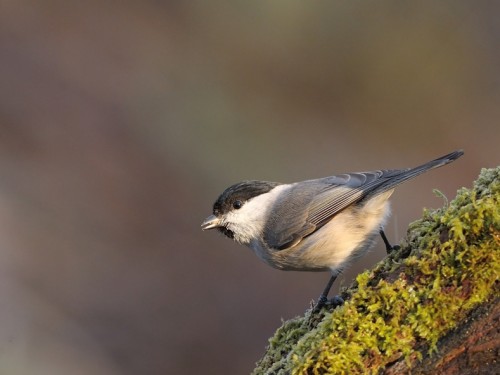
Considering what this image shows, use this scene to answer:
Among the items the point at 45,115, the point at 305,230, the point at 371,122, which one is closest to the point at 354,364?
the point at 305,230

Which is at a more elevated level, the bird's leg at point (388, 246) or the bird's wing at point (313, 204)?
the bird's wing at point (313, 204)

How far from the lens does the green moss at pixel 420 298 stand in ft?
8.80

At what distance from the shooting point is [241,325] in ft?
30.4

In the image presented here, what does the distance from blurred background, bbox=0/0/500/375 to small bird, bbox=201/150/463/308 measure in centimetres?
376

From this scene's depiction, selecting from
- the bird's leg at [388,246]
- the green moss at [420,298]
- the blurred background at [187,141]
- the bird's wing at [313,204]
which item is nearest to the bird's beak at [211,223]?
the bird's wing at [313,204]

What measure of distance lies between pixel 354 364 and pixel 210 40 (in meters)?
11.5

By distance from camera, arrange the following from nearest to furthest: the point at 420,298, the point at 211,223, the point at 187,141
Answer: the point at 420,298 < the point at 211,223 < the point at 187,141

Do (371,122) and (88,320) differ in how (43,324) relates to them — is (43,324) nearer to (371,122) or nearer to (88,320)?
(88,320)

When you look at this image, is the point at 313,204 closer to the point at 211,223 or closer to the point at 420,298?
the point at 211,223

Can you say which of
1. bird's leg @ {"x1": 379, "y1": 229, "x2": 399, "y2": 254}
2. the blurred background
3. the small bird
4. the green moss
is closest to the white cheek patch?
the small bird

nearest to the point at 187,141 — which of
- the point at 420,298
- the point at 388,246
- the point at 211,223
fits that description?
the point at 211,223

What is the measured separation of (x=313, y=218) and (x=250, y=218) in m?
0.52

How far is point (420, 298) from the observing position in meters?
2.76

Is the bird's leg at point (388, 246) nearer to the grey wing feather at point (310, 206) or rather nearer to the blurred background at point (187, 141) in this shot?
the grey wing feather at point (310, 206)
